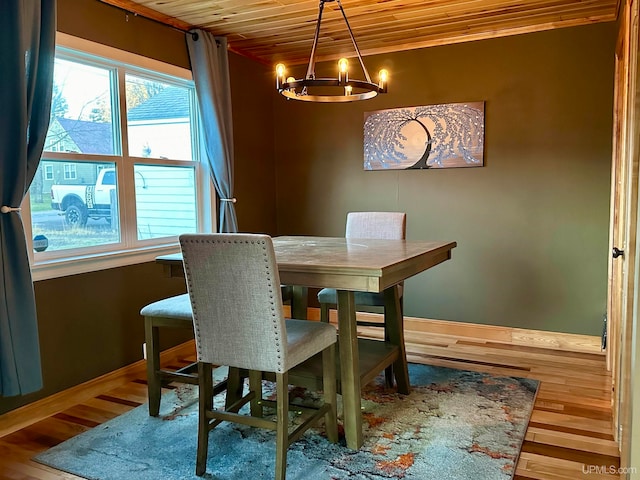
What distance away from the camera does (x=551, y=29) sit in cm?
366

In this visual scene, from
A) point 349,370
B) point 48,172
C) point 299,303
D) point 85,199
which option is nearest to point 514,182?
point 299,303

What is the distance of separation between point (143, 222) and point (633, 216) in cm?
282

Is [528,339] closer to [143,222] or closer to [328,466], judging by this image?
[328,466]

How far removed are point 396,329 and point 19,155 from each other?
6.95 ft

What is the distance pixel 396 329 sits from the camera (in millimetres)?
2949

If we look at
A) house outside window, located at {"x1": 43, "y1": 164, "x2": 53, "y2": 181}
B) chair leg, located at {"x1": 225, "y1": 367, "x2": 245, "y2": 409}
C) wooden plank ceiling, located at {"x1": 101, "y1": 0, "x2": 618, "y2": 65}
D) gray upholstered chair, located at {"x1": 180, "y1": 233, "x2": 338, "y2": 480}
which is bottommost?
chair leg, located at {"x1": 225, "y1": 367, "x2": 245, "y2": 409}

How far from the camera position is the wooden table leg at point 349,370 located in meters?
2.34

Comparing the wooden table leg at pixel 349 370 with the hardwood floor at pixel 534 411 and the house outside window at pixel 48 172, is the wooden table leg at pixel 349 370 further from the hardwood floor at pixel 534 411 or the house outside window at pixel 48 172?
the house outside window at pixel 48 172

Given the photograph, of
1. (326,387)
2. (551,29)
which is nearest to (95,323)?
(326,387)

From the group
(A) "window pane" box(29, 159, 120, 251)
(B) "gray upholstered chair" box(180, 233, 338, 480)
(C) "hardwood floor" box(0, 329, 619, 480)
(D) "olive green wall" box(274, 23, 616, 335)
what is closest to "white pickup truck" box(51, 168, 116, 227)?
(A) "window pane" box(29, 159, 120, 251)

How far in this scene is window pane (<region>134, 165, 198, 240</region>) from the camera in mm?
3499

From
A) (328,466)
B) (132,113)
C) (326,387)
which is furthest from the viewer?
(132,113)

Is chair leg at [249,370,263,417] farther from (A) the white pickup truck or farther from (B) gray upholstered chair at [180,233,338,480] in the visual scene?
(A) the white pickup truck

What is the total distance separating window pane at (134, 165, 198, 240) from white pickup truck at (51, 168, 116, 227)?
0.75 ft
